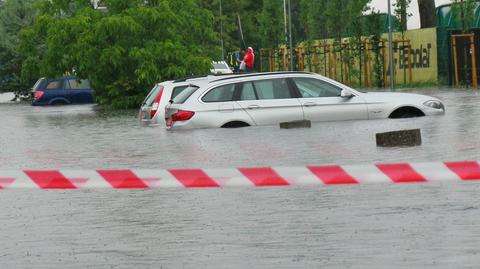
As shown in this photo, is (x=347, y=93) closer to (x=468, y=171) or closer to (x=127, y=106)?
(x=468, y=171)

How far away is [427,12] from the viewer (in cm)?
6025

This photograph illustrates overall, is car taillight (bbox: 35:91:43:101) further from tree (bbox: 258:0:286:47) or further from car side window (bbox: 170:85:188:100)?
car side window (bbox: 170:85:188:100)

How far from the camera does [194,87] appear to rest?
2659 cm

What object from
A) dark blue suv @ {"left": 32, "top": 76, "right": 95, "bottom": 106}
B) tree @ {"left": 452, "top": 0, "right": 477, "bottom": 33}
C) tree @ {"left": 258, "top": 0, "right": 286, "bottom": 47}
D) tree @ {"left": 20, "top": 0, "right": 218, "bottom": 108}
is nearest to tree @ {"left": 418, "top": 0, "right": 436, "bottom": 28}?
tree @ {"left": 452, "top": 0, "right": 477, "bottom": 33}

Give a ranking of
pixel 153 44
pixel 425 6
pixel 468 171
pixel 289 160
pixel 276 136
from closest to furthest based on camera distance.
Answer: pixel 468 171 → pixel 289 160 → pixel 276 136 → pixel 153 44 → pixel 425 6

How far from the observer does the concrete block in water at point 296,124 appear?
84.5 feet

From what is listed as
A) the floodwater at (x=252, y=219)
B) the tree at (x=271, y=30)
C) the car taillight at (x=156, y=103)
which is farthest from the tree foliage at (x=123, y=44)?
the floodwater at (x=252, y=219)

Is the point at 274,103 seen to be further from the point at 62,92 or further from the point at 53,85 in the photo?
the point at 53,85

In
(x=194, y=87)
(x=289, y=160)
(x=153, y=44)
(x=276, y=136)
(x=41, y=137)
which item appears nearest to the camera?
(x=289, y=160)

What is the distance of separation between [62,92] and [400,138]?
3731 cm

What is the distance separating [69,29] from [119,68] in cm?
237

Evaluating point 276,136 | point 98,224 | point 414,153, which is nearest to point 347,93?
point 276,136

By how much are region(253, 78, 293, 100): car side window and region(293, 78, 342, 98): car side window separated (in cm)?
24

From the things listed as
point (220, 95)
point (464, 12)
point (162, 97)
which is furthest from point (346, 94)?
point (464, 12)
